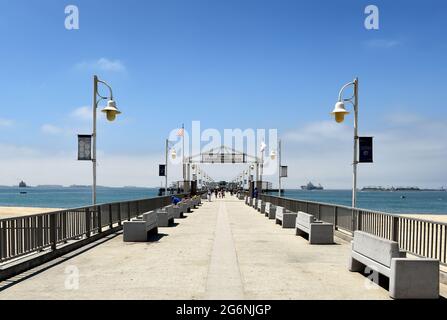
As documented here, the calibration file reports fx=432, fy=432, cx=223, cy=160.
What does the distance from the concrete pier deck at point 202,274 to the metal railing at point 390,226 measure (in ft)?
3.54

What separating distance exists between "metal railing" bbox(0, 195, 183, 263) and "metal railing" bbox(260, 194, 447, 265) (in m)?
8.51

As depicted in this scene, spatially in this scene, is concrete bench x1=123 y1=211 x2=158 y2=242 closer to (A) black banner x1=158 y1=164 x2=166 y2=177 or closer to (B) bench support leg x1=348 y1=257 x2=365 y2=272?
(B) bench support leg x1=348 y1=257 x2=365 y2=272

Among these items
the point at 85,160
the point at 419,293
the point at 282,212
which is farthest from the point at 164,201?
the point at 419,293

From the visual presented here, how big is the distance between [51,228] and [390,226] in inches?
347

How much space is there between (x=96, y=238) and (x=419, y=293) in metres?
10.3

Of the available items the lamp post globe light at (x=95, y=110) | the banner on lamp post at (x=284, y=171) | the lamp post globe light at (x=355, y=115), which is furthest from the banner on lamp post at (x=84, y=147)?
the banner on lamp post at (x=284, y=171)

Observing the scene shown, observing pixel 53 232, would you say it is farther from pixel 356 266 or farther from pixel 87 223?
pixel 356 266

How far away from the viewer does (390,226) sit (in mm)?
11578

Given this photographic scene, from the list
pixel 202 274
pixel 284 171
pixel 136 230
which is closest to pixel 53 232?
pixel 136 230

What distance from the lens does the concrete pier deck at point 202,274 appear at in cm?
741

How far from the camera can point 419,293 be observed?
7129 millimetres
